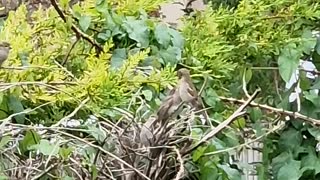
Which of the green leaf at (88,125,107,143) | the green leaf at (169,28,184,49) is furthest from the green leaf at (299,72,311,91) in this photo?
the green leaf at (88,125,107,143)

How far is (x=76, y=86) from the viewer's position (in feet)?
3.88

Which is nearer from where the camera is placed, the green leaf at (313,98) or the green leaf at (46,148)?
the green leaf at (46,148)

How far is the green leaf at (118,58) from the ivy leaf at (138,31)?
0.04m

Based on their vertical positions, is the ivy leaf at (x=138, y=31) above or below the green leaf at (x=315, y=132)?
above

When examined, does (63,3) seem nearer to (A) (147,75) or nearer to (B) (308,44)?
(A) (147,75)

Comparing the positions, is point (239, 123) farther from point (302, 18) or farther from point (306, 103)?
point (302, 18)

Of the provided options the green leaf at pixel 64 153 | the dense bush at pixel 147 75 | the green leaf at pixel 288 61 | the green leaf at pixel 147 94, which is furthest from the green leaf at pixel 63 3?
the green leaf at pixel 288 61

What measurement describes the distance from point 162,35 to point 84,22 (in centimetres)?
17

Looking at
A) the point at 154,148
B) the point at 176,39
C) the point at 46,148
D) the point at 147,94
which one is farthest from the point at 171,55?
the point at 46,148

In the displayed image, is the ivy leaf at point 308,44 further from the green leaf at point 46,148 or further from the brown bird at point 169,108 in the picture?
the green leaf at point 46,148

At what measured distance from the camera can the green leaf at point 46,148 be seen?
1083mm

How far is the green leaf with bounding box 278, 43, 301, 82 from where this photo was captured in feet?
4.79

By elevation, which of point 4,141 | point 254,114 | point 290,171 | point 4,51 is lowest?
point 290,171

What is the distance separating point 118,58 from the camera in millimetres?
1359
